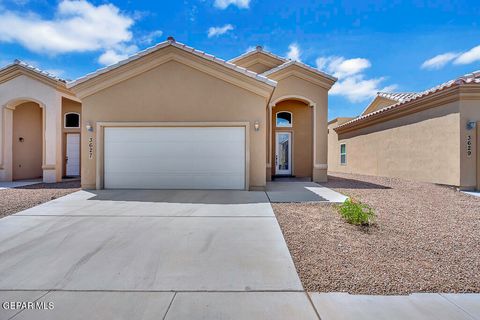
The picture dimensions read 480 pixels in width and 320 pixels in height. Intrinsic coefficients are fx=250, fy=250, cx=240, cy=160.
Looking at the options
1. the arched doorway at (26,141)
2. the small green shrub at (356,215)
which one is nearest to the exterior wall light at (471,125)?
the small green shrub at (356,215)

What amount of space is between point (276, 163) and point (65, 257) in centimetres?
1137

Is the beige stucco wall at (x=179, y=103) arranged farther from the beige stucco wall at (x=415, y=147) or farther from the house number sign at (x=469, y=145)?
the house number sign at (x=469, y=145)

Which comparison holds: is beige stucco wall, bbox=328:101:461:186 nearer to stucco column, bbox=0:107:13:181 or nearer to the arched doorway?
the arched doorway

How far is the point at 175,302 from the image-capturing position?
299cm

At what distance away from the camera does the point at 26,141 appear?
1331 cm

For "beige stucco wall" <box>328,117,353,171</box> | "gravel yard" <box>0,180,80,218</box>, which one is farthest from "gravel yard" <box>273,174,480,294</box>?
"beige stucco wall" <box>328,117,353,171</box>

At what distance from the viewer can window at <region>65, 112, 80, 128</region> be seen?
13930 mm

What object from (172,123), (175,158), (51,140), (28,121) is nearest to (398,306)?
(175,158)

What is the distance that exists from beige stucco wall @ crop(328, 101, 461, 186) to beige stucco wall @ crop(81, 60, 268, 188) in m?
7.46

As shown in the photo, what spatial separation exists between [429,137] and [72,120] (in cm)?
1794

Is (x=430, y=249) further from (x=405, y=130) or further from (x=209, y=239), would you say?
(x=405, y=130)

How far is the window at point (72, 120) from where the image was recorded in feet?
45.7

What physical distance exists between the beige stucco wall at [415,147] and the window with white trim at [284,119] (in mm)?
5243

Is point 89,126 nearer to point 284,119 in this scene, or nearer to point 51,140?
point 51,140
